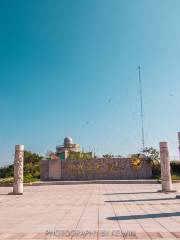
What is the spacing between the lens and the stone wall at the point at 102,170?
102 feet

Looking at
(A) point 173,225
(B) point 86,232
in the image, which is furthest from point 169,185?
(B) point 86,232

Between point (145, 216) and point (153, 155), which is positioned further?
point (153, 155)

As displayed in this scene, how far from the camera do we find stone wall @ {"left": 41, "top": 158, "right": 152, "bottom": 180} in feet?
102

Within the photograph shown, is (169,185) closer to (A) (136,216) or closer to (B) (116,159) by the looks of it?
(A) (136,216)

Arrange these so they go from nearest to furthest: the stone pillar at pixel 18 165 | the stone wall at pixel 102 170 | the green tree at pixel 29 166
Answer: the stone pillar at pixel 18 165, the stone wall at pixel 102 170, the green tree at pixel 29 166

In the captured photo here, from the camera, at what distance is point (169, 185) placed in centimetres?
1736

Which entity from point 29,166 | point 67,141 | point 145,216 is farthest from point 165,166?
point 67,141

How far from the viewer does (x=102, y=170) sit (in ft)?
103

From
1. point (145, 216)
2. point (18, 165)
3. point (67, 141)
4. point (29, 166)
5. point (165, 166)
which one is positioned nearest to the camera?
point (145, 216)

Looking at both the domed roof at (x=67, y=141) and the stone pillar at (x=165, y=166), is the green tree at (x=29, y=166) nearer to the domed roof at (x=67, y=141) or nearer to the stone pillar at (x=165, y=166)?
the domed roof at (x=67, y=141)

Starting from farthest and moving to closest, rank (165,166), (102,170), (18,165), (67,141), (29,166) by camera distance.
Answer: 1. (67,141)
2. (29,166)
3. (102,170)
4. (18,165)
5. (165,166)

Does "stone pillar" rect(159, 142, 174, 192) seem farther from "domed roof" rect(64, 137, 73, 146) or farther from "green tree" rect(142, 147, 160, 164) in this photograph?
"domed roof" rect(64, 137, 73, 146)

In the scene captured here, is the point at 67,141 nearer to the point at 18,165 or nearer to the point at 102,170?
the point at 102,170

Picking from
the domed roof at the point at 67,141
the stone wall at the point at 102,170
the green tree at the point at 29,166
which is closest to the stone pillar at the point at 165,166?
the stone wall at the point at 102,170
